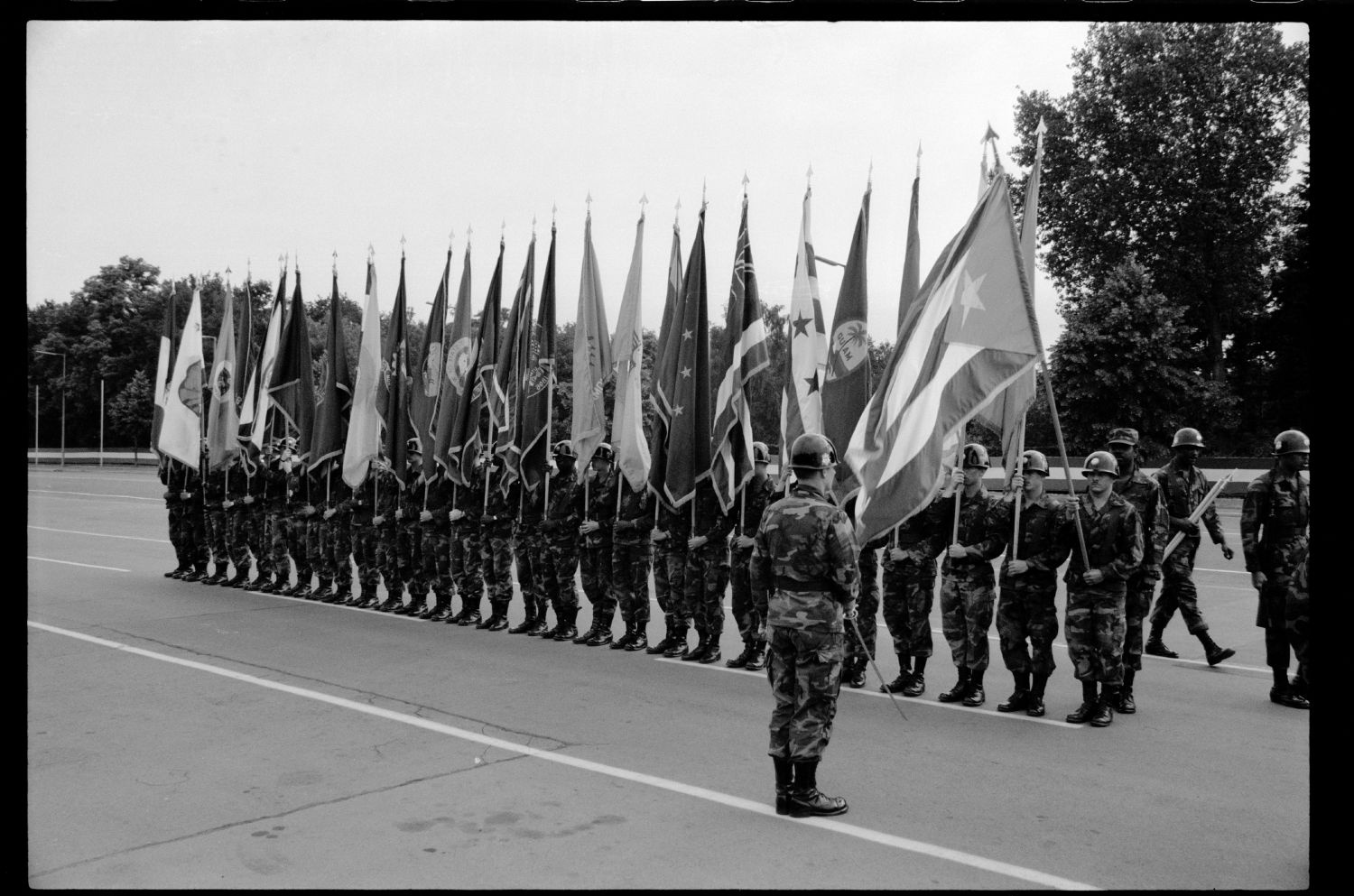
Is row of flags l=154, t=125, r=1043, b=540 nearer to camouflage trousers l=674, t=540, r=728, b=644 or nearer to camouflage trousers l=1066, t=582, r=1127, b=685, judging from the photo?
camouflage trousers l=674, t=540, r=728, b=644

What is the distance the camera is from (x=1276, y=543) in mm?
7887

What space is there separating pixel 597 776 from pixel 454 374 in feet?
21.4

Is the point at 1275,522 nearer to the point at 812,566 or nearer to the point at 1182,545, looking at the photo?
the point at 1182,545

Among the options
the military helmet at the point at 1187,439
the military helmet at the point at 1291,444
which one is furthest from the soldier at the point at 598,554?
the military helmet at the point at 1291,444

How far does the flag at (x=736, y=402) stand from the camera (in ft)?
28.9

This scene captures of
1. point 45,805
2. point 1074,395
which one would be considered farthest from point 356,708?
point 1074,395

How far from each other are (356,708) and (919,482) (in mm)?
4200

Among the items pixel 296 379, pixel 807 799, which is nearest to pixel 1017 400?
pixel 807 799

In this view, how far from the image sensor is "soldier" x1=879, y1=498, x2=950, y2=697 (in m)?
7.96

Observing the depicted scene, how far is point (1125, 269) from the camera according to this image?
27.4 metres

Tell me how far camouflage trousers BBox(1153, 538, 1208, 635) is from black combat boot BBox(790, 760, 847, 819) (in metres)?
5.22

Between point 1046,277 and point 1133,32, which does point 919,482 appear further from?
point 1046,277

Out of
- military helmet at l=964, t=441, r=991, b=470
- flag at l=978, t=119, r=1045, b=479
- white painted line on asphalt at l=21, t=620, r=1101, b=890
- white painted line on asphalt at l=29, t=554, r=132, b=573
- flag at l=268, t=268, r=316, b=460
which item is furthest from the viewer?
white painted line on asphalt at l=29, t=554, r=132, b=573

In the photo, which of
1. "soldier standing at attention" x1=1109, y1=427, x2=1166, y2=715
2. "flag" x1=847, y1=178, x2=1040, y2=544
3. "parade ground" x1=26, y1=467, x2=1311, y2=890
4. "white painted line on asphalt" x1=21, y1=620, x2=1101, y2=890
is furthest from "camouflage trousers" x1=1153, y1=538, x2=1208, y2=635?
"white painted line on asphalt" x1=21, y1=620, x2=1101, y2=890
